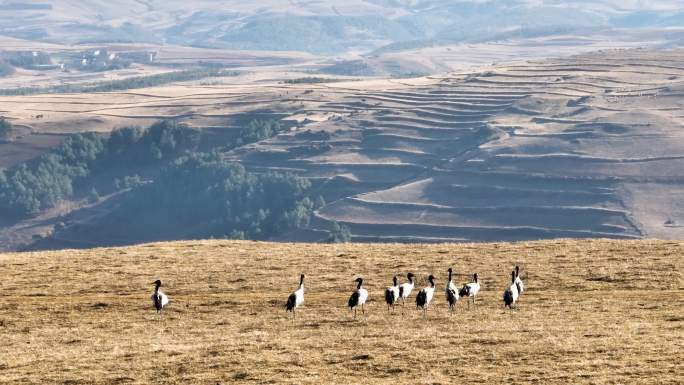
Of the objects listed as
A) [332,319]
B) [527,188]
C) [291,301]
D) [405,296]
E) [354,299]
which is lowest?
[527,188]

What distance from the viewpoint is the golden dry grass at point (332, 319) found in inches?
1135

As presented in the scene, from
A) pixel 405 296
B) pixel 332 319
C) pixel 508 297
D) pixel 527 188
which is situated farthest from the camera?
pixel 527 188

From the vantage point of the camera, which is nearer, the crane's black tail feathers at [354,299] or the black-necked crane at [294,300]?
the crane's black tail feathers at [354,299]

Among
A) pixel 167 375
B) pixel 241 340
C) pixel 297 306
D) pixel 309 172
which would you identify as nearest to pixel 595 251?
pixel 297 306

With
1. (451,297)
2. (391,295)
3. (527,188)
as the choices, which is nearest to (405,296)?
(391,295)

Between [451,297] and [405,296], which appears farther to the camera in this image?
[405,296]

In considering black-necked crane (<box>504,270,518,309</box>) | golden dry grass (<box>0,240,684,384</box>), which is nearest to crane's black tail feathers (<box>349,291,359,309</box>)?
Answer: golden dry grass (<box>0,240,684,384</box>)

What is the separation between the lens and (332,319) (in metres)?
35.7

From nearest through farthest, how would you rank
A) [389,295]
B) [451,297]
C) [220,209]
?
[451,297], [389,295], [220,209]

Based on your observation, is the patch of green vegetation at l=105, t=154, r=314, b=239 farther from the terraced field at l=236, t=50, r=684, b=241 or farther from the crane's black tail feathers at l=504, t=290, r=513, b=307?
the crane's black tail feathers at l=504, t=290, r=513, b=307

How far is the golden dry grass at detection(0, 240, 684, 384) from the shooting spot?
1135 inches

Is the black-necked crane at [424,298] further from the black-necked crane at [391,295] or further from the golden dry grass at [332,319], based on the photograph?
the black-necked crane at [391,295]

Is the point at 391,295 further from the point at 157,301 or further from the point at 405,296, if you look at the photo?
the point at 157,301

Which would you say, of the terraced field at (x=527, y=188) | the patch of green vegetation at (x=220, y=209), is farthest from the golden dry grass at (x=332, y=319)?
the patch of green vegetation at (x=220, y=209)
